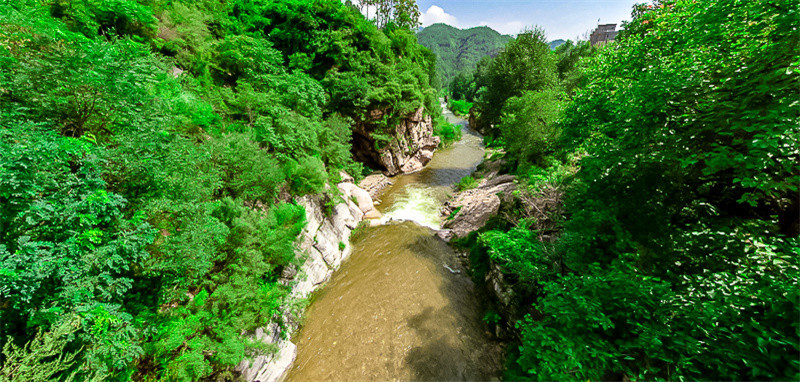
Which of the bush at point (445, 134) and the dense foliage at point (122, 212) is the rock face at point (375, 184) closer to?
→ the dense foliage at point (122, 212)

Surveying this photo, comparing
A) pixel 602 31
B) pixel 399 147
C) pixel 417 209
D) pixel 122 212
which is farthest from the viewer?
pixel 602 31

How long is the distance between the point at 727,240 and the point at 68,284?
8.39 m

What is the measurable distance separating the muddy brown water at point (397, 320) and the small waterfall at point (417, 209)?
155 cm

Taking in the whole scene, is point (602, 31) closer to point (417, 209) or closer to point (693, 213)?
point (417, 209)

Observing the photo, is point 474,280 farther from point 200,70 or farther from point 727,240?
point 200,70

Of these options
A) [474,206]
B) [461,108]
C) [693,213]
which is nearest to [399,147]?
[474,206]

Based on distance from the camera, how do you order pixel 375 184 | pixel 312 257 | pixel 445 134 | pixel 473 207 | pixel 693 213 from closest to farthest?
pixel 693 213 < pixel 312 257 < pixel 473 207 < pixel 375 184 < pixel 445 134

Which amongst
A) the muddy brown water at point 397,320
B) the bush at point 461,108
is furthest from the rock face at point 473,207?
the bush at point 461,108

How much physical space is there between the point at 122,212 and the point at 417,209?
1205 cm

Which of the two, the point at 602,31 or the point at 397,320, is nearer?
the point at 397,320

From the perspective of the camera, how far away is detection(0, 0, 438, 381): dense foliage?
2.83 meters

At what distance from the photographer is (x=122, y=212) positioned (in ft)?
12.5

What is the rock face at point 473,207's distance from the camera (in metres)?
11.1

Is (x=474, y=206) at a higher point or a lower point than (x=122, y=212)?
lower
